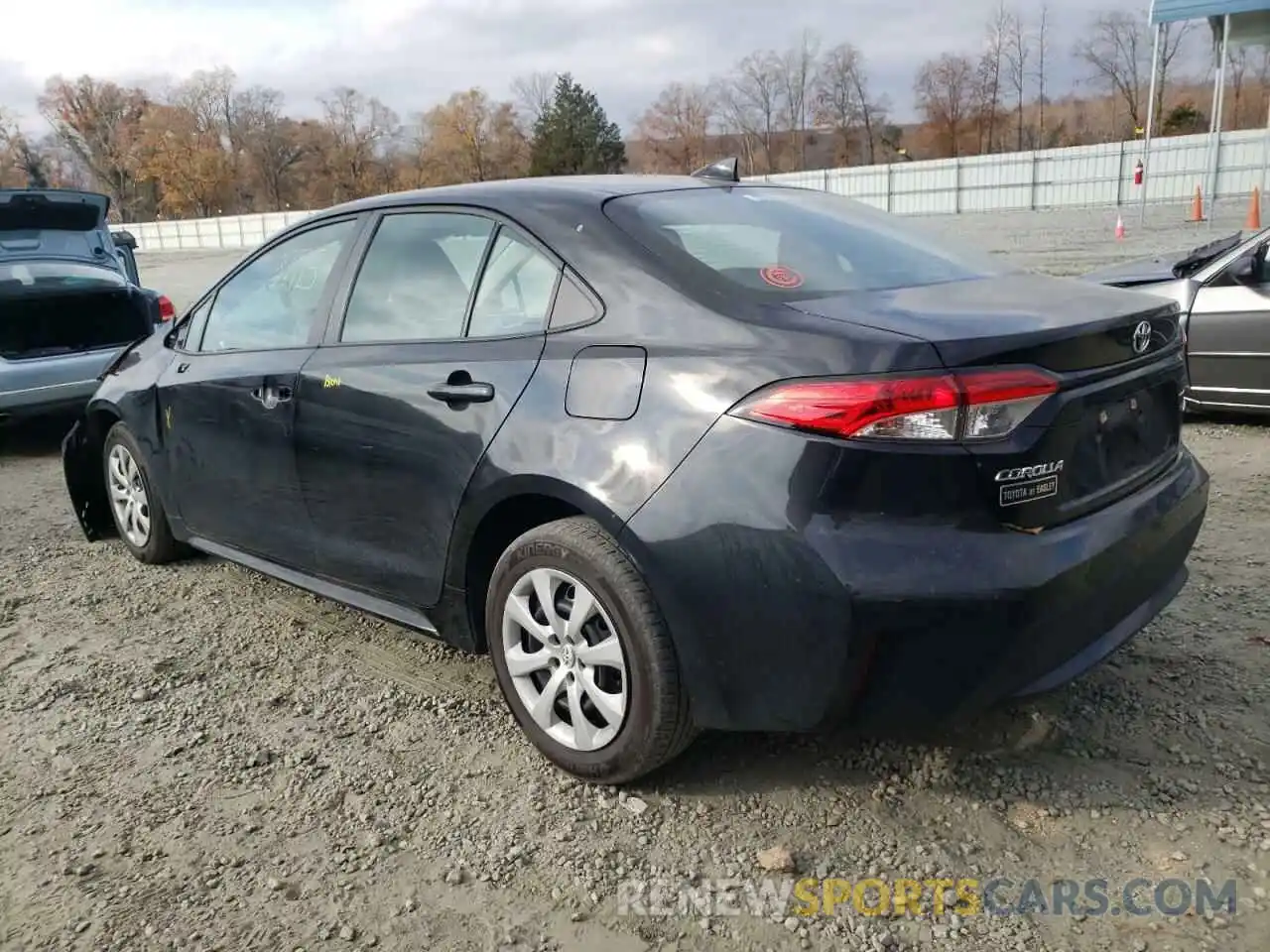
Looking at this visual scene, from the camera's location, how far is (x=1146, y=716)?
2961 millimetres

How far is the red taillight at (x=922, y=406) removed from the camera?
7.25 feet

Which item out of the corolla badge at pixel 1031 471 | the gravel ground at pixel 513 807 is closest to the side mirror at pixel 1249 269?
the gravel ground at pixel 513 807

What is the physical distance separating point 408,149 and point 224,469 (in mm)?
86034

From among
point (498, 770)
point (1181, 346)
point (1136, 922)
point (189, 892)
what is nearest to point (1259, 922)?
point (1136, 922)

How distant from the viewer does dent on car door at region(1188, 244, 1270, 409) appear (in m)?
5.92

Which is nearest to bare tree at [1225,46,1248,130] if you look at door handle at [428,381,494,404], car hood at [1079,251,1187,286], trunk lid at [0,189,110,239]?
car hood at [1079,251,1187,286]

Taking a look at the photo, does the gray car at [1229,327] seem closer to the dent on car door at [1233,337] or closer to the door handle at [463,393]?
the dent on car door at [1233,337]

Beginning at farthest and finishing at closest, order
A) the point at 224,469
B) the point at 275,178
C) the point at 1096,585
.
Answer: the point at 275,178 → the point at 224,469 → the point at 1096,585

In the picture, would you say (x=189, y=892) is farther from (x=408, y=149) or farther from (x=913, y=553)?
(x=408, y=149)

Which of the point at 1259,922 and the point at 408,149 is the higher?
the point at 408,149

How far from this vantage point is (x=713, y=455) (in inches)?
92.7

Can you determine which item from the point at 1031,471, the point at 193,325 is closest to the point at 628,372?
the point at 1031,471

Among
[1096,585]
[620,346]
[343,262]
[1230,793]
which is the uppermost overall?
[343,262]

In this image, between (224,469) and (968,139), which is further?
(968,139)
